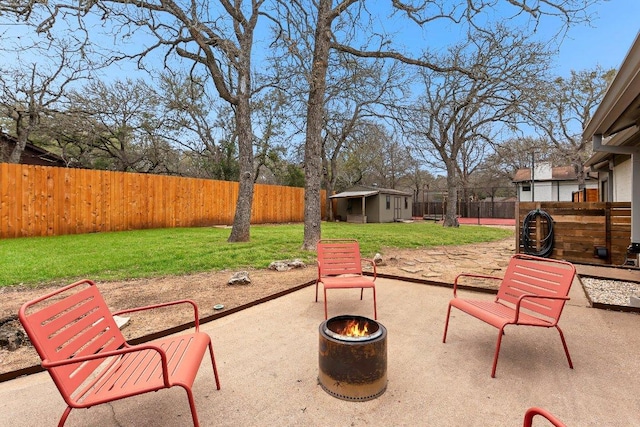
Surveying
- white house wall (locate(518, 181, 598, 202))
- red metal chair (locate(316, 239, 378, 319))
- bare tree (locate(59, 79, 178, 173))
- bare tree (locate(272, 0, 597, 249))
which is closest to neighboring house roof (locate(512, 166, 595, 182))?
white house wall (locate(518, 181, 598, 202))

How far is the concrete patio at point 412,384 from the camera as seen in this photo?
5.87 feet

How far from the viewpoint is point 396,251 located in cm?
806

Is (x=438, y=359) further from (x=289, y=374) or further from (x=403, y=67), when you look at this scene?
(x=403, y=67)

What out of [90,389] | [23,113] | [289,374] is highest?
[23,113]

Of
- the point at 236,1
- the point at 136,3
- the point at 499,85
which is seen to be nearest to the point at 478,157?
the point at 499,85

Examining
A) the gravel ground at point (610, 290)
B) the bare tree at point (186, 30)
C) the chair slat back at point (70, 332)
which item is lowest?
the gravel ground at point (610, 290)

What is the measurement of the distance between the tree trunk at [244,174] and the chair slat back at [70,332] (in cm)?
692

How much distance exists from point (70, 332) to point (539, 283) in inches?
139

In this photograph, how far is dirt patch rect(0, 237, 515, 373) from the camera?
3.18 meters

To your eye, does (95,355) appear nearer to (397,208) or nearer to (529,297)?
(529,297)

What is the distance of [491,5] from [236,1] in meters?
6.82

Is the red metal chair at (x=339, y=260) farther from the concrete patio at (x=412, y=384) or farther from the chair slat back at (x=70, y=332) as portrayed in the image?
the chair slat back at (x=70, y=332)

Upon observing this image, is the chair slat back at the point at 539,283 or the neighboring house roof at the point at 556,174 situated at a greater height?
the neighboring house roof at the point at 556,174

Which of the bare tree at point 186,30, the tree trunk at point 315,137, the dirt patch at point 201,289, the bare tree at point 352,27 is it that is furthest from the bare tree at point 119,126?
the dirt patch at point 201,289
